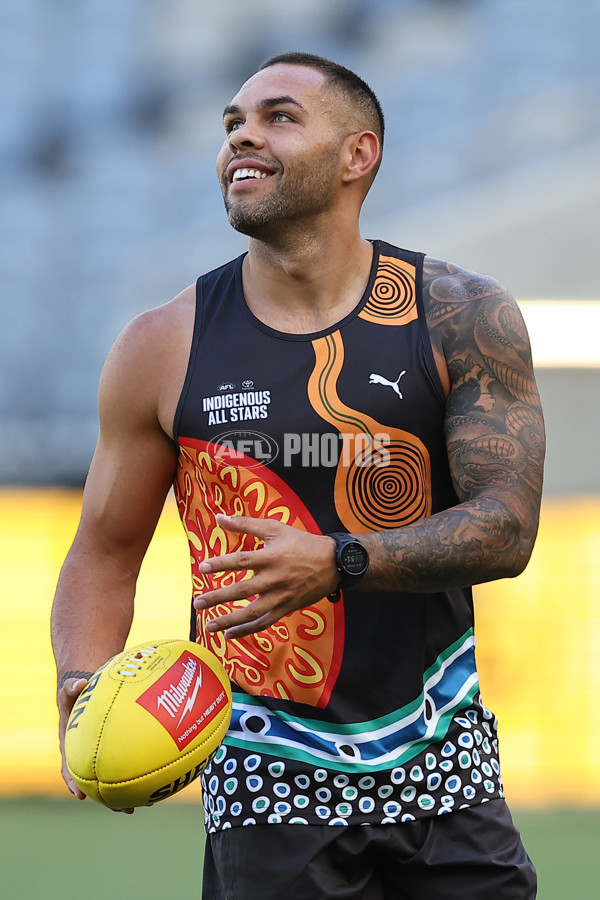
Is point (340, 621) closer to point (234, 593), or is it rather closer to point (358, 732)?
point (358, 732)

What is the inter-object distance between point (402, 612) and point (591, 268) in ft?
22.4

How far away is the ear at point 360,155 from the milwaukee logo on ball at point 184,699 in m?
1.27

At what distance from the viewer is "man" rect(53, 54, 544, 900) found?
2.48 meters

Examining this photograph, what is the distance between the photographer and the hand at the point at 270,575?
6.70 feet

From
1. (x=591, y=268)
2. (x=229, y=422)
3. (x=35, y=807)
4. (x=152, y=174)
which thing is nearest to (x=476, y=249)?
(x=591, y=268)

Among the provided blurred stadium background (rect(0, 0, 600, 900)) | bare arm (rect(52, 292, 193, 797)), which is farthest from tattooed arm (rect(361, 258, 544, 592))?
blurred stadium background (rect(0, 0, 600, 900))

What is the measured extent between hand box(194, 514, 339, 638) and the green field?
316 cm

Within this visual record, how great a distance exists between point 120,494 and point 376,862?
101 cm

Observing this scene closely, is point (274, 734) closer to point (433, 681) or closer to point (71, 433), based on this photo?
point (433, 681)

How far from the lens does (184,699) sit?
224 centimetres

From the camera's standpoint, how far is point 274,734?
2.54 metres

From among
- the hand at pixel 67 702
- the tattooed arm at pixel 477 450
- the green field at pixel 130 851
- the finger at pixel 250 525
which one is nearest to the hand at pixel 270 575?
the finger at pixel 250 525

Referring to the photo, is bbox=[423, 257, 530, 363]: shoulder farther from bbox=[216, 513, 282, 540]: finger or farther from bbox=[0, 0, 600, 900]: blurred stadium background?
bbox=[0, 0, 600, 900]: blurred stadium background

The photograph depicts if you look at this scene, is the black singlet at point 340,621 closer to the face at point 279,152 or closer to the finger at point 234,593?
the face at point 279,152
